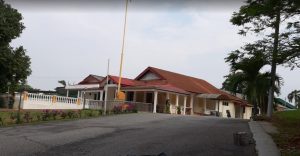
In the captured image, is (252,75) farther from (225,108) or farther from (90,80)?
(90,80)

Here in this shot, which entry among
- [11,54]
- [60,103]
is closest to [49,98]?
[60,103]

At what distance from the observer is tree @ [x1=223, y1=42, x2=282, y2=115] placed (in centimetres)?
2073

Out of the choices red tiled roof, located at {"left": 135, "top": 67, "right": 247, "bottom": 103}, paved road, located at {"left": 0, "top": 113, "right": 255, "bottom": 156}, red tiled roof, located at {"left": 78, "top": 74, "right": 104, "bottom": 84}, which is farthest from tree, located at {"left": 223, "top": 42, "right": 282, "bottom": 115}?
red tiled roof, located at {"left": 78, "top": 74, "right": 104, "bottom": 84}

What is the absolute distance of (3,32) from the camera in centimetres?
3369

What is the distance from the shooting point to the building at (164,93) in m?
42.1

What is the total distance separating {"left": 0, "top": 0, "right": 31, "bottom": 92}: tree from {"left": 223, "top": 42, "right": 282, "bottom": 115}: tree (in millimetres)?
15840

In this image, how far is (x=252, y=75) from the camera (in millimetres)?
27156

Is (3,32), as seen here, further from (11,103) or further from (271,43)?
(271,43)

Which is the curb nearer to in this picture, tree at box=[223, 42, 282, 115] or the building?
tree at box=[223, 42, 282, 115]

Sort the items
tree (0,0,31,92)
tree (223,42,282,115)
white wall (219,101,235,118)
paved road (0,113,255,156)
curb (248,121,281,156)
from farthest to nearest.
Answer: white wall (219,101,235,118)
tree (0,0,31,92)
tree (223,42,282,115)
paved road (0,113,255,156)
curb (248,121,281,156)

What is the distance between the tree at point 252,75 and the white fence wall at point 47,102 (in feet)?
46.2

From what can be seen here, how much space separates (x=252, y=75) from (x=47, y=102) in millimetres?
17190

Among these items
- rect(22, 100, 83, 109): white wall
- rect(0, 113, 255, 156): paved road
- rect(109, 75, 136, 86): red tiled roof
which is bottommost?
rect(0, 113, 255, 156): paved road

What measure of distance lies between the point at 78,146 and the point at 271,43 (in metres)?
10.8
